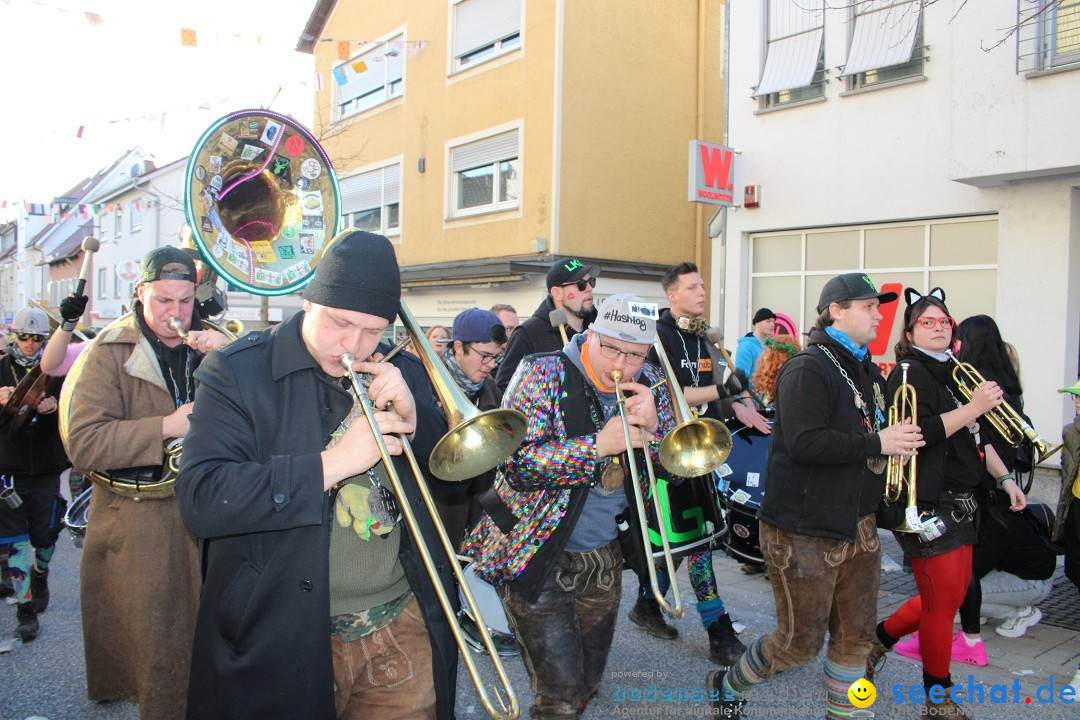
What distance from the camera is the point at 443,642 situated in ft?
7.95

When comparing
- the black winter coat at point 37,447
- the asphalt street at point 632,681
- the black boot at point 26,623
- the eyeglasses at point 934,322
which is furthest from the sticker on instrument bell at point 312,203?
the black boot at point 26,623

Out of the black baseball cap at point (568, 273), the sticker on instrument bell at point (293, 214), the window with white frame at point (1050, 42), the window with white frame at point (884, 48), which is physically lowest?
the black baseball cap at point (568, 273)

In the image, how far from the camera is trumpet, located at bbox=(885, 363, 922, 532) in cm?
379

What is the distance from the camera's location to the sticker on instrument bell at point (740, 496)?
17.8 ft

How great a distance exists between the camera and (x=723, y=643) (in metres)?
4.71

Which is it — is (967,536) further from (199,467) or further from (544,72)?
(544,72)

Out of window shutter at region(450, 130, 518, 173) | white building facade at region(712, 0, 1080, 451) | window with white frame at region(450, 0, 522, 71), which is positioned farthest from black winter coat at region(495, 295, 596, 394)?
window with white frame at region(450, 0, 522, 71)

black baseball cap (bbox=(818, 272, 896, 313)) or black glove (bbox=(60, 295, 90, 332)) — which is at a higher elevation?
black baseball cap (bbox=(818, 272, 896, 313))

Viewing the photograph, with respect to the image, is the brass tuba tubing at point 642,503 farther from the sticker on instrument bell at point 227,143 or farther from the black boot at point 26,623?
the black boot at point 26,623

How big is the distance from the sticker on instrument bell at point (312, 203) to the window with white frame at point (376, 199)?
15.0 m

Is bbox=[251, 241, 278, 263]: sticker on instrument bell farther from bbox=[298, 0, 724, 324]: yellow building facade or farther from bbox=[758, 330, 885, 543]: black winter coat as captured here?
bbox=[298, 0, 724, 324]: yellow building facade

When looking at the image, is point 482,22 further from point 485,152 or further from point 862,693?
point 862,693

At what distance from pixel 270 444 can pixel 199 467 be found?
0.19 metres

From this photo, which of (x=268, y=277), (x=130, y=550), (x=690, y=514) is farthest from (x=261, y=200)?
(x=690, y=514)
